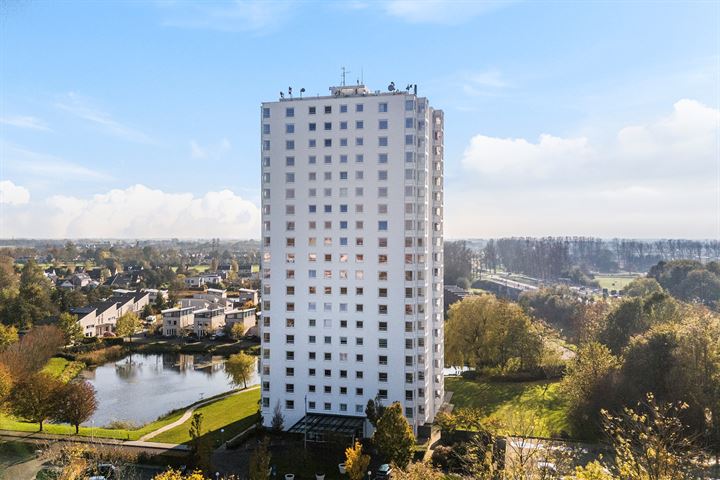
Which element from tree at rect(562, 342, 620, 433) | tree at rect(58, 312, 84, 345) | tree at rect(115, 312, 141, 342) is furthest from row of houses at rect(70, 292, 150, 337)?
tree at rect(562, 342, 620, 433)

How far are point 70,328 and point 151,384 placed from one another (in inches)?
1006

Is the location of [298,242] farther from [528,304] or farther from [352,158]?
[528,304]

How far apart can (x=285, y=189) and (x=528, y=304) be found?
6376 centimetres

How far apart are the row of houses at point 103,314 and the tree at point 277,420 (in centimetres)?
5731

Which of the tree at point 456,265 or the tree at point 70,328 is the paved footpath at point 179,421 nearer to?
the tree at point 70,328

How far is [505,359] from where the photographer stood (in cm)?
5984

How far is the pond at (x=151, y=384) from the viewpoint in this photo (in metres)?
53.5

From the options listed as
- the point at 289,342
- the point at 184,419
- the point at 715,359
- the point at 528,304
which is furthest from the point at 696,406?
the point at 528,304

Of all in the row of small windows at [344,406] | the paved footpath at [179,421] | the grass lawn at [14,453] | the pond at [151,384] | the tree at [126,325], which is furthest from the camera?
the tree at [126,325]

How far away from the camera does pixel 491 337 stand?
5934 cm

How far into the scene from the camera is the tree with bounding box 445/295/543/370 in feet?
193

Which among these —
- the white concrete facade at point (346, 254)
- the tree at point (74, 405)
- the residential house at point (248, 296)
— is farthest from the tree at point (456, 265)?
the tree at point (74, 405)

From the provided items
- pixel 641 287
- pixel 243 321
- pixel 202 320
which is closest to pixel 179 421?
pixel 243 321

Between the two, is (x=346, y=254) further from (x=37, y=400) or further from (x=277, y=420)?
(x=37, y=400)
